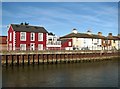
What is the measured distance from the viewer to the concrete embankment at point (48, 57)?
43438 millimetres

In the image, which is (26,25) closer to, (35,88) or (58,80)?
(58,80)

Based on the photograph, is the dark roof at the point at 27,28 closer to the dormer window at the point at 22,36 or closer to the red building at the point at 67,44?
the dormer window at the point at 22,36

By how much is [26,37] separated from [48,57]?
253 inches

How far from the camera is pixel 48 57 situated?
4866 centimetres

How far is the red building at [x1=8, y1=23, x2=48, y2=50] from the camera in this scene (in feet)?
163

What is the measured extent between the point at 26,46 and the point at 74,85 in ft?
87.8

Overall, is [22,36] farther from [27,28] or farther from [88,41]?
[88,41]

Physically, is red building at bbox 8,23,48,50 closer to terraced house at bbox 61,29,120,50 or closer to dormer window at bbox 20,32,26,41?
dormer window at bbox 20,32,26,41

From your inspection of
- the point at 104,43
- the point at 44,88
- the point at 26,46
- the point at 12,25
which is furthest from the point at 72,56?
the point at 44,88

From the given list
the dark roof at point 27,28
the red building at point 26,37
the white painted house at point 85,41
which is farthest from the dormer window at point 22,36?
the white painted house at point 85,41

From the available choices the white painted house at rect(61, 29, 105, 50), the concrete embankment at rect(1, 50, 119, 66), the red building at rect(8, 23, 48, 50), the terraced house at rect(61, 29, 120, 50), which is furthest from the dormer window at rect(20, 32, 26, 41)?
the white painted house at rect(61, 29, 105, 50)

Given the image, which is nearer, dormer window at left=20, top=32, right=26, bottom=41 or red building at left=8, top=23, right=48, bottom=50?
red building at left=8, top=23, right=48, bottom=50

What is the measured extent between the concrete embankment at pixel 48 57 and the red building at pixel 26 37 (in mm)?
4196

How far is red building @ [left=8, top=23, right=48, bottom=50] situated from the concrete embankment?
4196 millimetres
